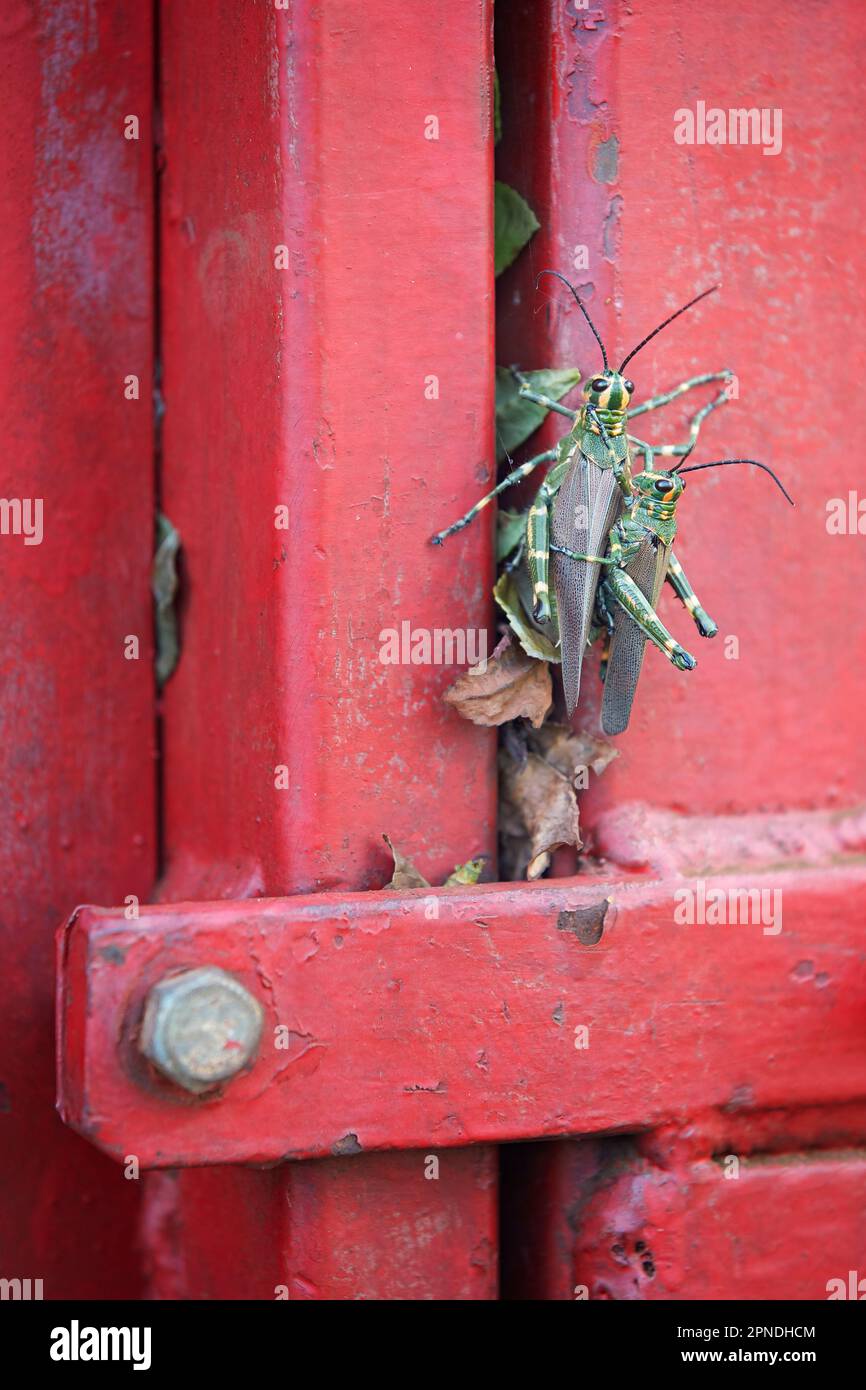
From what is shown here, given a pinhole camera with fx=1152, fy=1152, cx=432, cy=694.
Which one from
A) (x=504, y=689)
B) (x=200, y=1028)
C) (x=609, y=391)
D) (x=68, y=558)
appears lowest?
(x=200, y=1028)

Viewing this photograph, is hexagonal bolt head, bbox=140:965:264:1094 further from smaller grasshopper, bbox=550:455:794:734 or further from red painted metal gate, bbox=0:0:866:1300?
smaller grasshopper, bbox=550:455:794:734

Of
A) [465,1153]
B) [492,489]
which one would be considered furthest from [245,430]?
[465,1153]

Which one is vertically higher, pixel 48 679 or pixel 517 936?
pixel 48 679

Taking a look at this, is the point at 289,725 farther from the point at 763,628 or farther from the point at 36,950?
the point at 763,628

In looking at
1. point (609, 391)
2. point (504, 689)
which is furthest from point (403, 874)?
point (609, 391)

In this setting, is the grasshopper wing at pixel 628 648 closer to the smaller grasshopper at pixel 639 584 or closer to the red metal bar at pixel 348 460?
the smaller grasshopper at pixel 639 584

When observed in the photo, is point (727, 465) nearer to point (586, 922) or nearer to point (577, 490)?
point (577, 490)

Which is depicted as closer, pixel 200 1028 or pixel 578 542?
pixel 200 1028
